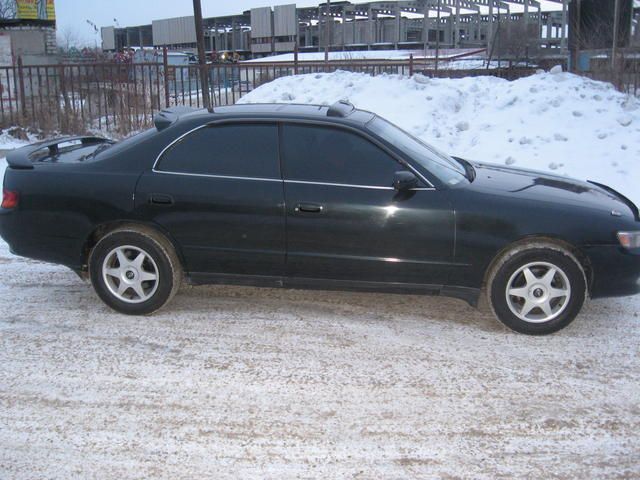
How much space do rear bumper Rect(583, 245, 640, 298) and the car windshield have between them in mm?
1104

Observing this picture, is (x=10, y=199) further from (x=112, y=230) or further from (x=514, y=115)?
(x=514, y=115)

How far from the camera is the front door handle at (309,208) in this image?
15.4ft

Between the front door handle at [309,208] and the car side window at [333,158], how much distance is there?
19cm

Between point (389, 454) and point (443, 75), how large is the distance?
543 inches

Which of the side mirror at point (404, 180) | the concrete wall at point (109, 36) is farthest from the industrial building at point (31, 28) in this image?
the concrete wall at point (109, 36)

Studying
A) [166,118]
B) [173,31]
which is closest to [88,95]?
[166,118]

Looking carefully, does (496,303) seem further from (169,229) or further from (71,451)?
(71,451)

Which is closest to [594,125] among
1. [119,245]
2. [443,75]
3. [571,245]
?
[443,75]

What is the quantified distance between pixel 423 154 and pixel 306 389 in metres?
2.15

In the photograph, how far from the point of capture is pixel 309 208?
15.5ft

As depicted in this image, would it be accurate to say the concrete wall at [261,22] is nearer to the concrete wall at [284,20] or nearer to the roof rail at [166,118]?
the concrete wall at [284,20]

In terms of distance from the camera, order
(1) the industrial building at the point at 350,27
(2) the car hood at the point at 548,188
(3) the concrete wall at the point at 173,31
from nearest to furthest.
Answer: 1. (2) the car hood at the point at 548,188
2. (1) the industrial building at the point at 350,27
3. (3) the concrete wall at the point at 173,31

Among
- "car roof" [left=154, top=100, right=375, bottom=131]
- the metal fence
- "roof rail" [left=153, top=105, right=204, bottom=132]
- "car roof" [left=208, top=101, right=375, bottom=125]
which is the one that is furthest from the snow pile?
"roof rail" [left=153, top=105, right=204, bottom=132]

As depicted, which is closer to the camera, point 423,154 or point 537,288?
point 537,288
